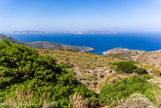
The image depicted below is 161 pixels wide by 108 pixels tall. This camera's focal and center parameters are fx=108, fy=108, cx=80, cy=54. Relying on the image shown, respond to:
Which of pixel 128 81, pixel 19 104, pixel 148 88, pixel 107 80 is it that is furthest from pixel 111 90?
pixel 19 104

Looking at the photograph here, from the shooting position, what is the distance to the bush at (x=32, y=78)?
3.64 m

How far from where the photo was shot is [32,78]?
4.18 meters

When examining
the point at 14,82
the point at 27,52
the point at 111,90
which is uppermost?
the point at 27,52

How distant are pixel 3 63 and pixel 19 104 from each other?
193 cm

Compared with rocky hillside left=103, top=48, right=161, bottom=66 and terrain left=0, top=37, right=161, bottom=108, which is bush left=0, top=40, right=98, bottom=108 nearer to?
terrain left=0, top=37, right=161, bottom=108

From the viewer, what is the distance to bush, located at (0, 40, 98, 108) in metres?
3.64

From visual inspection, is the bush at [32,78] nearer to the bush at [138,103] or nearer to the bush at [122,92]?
the bush at [122,92]

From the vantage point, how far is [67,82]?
468cm

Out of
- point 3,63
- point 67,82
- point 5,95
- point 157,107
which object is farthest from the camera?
point 67,82

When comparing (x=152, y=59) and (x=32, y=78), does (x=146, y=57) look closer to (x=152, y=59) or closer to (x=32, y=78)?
(x=152, y=59)

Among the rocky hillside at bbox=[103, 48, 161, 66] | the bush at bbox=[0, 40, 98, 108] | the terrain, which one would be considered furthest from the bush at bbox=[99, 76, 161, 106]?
the rocky hillside at bbox=[103, 48, 161, 66]

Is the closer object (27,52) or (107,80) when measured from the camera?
(27,52)

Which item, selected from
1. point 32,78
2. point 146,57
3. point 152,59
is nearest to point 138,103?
point 32,78

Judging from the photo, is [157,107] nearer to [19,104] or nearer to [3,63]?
[19,104]
